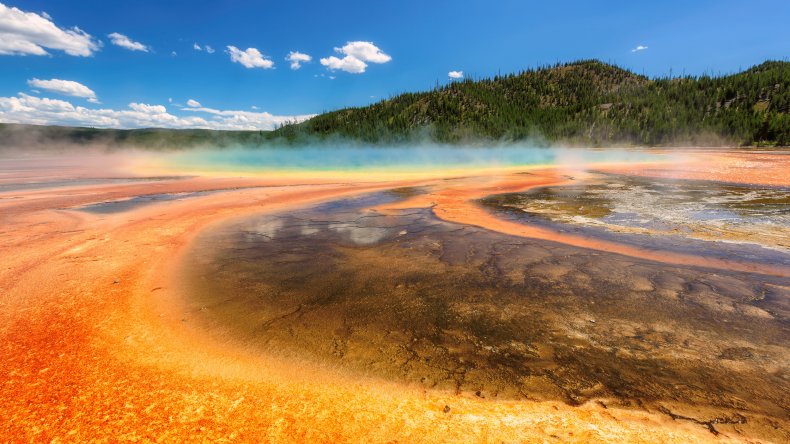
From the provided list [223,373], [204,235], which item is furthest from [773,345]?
[204,235]

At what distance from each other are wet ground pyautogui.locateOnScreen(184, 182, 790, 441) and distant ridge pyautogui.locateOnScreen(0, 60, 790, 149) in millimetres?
73307

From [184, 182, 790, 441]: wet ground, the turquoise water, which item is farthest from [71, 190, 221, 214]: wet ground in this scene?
the turquoise water

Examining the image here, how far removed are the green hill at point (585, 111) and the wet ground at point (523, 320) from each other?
73525 mm

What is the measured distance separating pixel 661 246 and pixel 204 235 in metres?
9.81

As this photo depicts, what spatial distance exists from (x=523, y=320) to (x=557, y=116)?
104 meters

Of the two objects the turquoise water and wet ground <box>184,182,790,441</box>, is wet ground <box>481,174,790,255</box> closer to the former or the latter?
wet ground <box>184,182,790,441</box>

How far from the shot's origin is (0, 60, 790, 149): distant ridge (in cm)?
7150

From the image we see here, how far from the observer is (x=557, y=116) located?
95.9 m

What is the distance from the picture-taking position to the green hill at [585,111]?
7069cm

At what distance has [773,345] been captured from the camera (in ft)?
12.3

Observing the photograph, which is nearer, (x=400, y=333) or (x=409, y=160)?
(x=400, y=333)

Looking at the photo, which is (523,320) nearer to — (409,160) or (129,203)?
(129,203)

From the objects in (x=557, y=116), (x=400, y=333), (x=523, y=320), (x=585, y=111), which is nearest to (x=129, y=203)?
(x=400, y=333)

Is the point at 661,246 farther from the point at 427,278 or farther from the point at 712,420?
the point at 712,420
